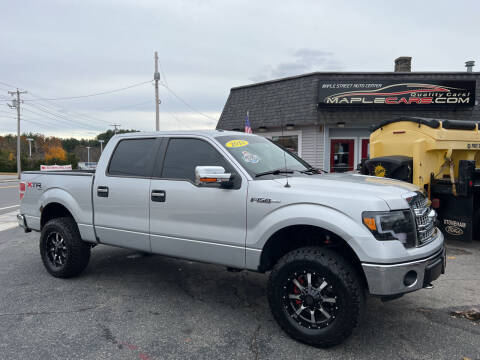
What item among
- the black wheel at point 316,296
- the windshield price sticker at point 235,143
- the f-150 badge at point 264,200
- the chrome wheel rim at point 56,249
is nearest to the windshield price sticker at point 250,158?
the windshield price sticker at point 235,143

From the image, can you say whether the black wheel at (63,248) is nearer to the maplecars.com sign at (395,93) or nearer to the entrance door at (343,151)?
the maplecars.com sign at (395,93)

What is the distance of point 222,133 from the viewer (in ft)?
13.5

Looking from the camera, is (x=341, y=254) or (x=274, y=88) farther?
(x=274, y=88)

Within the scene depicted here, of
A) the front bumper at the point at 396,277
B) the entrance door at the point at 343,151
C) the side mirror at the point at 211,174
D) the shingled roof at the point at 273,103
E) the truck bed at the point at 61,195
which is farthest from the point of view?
the entrance door at the point at 343,151

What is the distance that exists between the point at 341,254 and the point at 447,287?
214 cm

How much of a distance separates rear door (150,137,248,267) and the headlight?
1148 millimetres

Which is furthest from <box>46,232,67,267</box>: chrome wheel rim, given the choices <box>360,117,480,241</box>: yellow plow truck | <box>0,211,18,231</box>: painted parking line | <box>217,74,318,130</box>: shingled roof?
<box>217,74,318,130</box>: shingled roof

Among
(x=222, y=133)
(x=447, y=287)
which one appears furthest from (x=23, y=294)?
(x=447, y=287)

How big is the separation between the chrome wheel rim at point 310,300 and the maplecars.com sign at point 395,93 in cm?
1304

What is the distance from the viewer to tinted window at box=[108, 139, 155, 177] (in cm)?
428

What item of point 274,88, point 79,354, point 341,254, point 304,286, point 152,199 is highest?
point 274,88

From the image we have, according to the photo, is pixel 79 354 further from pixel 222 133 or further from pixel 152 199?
pixel 222 133

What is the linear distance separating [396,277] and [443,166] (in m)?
5.09

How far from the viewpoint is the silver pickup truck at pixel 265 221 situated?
293 centimetres
